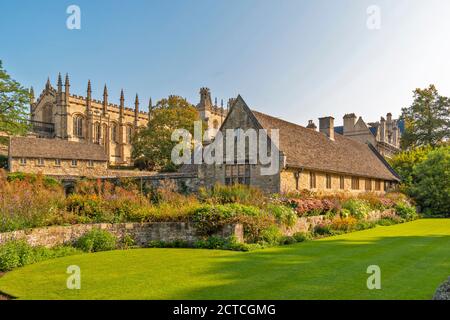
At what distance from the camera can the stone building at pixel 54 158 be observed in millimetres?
44625

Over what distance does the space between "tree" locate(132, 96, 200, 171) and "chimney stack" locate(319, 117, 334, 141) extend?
19.0m

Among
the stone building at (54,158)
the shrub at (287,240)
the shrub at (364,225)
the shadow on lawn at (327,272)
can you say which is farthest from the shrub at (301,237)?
the stone building at (54,158)

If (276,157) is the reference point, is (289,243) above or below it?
below

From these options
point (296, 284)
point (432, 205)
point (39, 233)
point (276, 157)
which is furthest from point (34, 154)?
point (296, 284)

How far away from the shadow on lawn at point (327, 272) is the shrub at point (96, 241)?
462 cm

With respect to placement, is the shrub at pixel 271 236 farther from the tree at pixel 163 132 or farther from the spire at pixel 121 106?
the spire at pixel 121 106

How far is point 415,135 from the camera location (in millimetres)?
50062

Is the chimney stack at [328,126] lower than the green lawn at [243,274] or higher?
higher

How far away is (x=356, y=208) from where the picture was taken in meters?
22.8

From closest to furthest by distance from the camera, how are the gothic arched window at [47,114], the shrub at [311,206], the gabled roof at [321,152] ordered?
the shrub at [311,206], the gabled roof at [321,152], the gothic arched window at [47,114]

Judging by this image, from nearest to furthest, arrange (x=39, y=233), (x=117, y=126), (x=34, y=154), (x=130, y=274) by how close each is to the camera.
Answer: (x=130, y=274) < (x=39, y=233) < (x=34, y=154) < (x=117, y=126)

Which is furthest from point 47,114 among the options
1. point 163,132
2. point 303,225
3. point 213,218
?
point 213,218

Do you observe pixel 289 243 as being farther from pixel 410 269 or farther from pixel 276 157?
pixel 276 157

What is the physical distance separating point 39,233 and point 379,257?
10.3 m
